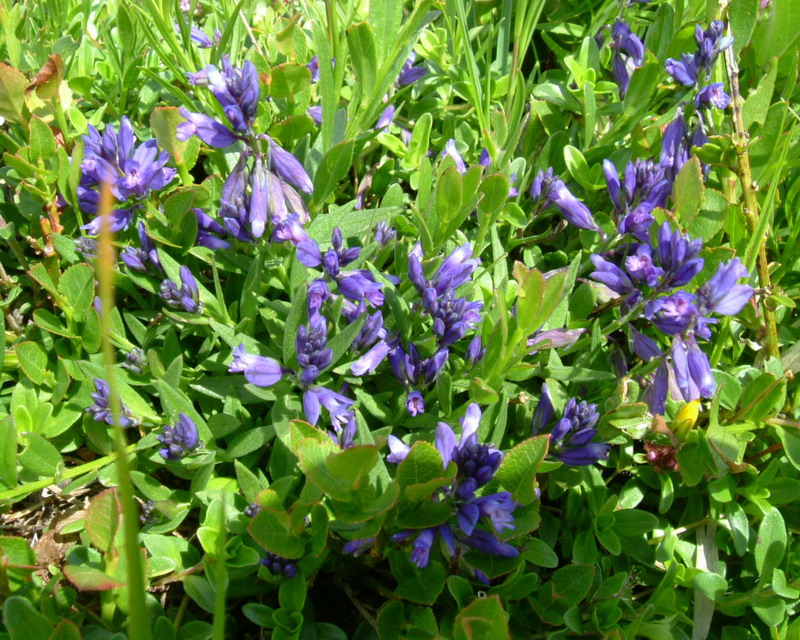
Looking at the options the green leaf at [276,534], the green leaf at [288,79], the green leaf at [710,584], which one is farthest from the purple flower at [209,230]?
the green leaf at [710,584]

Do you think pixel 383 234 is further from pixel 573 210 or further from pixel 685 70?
pixel 685 70

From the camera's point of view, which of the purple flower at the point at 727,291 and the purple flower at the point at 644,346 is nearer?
the purple flower at the point at 727,291

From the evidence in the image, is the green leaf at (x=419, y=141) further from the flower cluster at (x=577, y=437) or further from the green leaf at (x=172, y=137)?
the flower cluster at (x=577, y=437)

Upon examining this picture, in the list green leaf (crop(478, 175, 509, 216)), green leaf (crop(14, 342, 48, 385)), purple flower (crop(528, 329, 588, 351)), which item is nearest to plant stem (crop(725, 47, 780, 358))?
purple flower (crop(528, 329, 588, 351))

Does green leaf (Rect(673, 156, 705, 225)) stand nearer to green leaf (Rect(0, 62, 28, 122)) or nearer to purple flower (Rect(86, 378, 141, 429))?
purple flower (Rect(86, 378, 141, 429))

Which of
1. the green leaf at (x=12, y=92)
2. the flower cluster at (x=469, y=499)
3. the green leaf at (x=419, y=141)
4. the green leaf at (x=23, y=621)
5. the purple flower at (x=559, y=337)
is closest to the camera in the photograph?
the green leaf at (x=23, y=621)

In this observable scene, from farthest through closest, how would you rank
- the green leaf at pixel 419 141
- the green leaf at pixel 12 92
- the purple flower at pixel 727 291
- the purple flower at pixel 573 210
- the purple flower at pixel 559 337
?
the green leaf at pixel 419 141 → the purple flower at pixel 573 210 → the green leaf at pixel 12 92 → the purple flower at pixel 559 337 → the purple flower at pixel 727 291

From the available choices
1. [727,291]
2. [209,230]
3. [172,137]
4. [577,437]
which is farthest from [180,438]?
[727,291]
